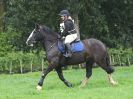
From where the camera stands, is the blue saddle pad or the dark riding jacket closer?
the dark riding jacket

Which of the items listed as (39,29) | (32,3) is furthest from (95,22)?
(39,29)

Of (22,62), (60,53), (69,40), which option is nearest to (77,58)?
(60,53)

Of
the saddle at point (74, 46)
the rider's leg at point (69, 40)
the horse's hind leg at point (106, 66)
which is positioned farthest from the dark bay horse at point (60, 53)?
the rider's leg at point (69, 40)

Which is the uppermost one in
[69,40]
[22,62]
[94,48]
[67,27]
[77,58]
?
[67,27]

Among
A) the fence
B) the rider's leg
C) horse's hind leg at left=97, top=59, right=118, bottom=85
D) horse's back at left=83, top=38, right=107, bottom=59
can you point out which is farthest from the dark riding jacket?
the fence

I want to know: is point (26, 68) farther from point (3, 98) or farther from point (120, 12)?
point (3, 98)

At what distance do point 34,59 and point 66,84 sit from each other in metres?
11.8

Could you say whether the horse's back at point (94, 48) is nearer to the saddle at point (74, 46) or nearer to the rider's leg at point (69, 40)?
the saddle at point (74, 46)

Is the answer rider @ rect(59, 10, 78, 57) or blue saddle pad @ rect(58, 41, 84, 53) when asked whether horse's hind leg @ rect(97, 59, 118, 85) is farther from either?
rider @ rect(59, 10, 78, 57)

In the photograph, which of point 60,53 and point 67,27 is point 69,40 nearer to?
point 67,27

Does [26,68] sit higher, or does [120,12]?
[120,12]

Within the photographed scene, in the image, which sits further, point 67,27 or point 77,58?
point 77,58

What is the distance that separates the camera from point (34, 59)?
29031 millimetres

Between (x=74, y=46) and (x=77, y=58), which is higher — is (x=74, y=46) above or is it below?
above
